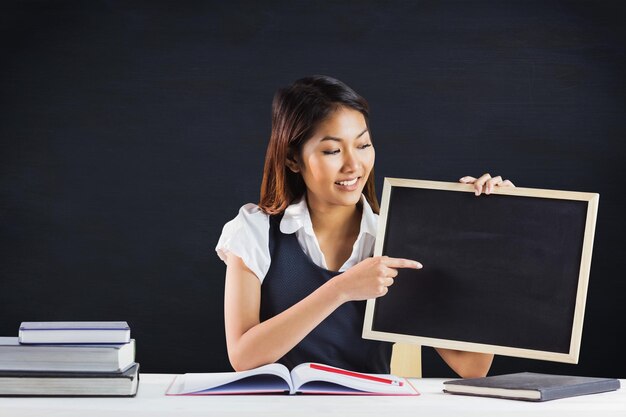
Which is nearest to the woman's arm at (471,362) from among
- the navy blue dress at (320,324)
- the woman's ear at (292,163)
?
the navy blue dress at (320,324)

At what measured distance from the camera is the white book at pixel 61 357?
4.79ft

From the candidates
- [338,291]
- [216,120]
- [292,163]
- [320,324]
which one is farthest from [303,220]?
[216,120]

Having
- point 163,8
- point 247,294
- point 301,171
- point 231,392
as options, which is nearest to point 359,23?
point 163,8

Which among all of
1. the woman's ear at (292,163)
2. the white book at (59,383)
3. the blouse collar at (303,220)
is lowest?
the white book at (59,383)

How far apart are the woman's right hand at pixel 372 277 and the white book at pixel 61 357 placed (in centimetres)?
46

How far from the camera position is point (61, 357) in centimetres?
147

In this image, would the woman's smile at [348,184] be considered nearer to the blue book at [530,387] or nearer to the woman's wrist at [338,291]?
the woman's wrist at [338,291]

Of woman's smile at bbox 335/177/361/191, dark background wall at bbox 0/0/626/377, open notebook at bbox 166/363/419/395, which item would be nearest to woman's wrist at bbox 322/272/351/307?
open notebook at bbox 166/363/419/395

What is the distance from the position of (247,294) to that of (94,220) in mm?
1607

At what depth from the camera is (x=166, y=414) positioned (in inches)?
53.2

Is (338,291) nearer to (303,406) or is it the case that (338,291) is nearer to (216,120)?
(303,406)

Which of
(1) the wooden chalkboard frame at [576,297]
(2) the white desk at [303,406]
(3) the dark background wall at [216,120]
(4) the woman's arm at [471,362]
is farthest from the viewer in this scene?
(3) the dark background wall at [216,120]

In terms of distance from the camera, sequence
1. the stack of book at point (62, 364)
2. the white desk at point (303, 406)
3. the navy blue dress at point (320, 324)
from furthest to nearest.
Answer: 1. the navy blue dress at point (320, 324)
2. the stack of book at point (62, 364)
3. the white desk at point (303, 406)

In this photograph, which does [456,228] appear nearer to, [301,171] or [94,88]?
[301,171]
